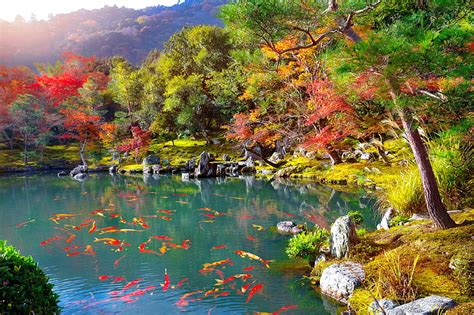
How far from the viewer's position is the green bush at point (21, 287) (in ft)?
11.2

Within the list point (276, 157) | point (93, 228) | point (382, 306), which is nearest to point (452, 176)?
point (382, 306)

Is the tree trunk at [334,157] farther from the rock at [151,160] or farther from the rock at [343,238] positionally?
the rock at [343,238]

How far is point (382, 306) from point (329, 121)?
1468 cm

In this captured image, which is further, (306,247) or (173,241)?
(173,241)

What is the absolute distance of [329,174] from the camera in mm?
17906

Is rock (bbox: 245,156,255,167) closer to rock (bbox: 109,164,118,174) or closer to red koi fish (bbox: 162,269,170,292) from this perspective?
rock (bbox: 109,164,118,174)

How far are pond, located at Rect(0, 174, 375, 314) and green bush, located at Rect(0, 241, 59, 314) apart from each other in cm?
193

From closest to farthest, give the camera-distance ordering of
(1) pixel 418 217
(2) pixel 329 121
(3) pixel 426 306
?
(3) pixel 426 306 → (1) pixel 418 217 → (2) pixel 329 121

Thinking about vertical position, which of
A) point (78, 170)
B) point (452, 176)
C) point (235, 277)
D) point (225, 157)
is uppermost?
point (452, 176)

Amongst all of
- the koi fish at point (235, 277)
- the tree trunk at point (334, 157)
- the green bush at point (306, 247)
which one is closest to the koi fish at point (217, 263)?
the koi fish at point (235, 277)

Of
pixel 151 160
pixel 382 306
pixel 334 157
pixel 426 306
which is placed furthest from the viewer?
pixel 151 160

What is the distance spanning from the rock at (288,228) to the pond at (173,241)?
0.79ft

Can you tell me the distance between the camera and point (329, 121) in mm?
18328

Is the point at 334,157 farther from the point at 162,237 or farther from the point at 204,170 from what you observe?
the point at 162,237
